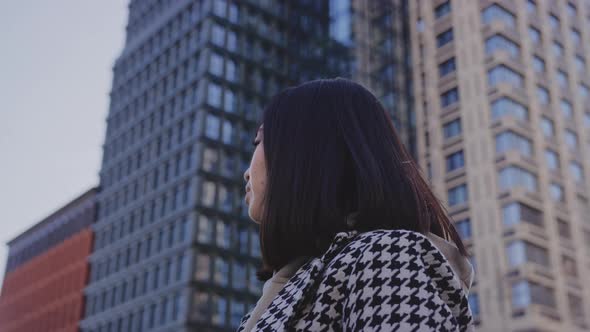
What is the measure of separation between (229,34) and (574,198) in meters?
26.2

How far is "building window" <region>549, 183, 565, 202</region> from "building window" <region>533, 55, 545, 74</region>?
8163 mm

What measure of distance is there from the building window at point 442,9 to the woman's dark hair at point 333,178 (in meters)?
51.3

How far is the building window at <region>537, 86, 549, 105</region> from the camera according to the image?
48125 millimetres

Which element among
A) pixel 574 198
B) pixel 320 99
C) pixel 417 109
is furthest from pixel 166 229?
pixel 320 99

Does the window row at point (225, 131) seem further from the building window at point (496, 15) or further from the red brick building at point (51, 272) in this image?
the building window at point (496, 15)

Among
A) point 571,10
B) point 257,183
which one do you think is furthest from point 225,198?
point 257,183

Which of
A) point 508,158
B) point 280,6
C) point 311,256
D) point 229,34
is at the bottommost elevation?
point 311,256

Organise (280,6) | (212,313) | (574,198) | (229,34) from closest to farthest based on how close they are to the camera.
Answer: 1. (212,313)
2. (574,198)
3. (229,34)
4. (280,6)

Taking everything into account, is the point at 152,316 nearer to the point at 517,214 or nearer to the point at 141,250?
the point at 141,250

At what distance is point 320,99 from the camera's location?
7.02 ft

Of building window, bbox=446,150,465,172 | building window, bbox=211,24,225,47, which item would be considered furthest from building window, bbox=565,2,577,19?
building window, bbox=211,24,225,47

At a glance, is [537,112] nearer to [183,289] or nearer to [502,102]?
[502,102]

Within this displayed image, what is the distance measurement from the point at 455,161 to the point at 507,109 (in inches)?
187

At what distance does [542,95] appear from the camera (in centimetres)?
4844
